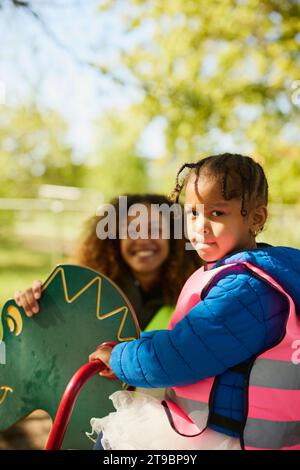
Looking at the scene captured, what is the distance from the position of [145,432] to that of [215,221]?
0.58 metres

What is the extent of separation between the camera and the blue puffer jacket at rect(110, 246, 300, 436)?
1.21 metres

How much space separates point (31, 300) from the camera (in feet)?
5.71

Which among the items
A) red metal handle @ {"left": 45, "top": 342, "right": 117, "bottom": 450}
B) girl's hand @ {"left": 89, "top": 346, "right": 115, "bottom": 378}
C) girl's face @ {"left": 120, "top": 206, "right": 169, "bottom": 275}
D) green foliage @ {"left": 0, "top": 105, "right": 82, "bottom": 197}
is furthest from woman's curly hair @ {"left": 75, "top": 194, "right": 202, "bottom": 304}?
green foliage @ {"left": 0, "top": 105, "right": 82, "bottom": 197}

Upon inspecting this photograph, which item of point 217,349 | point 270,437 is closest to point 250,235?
point 217,349

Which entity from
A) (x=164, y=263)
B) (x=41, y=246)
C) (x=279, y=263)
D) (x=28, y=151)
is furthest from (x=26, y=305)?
(x=28, y=151)

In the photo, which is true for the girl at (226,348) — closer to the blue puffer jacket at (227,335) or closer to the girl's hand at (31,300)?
the blue puffer jacket at (227,335)

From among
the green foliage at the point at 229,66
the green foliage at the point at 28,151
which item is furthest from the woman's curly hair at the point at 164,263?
the green foliage at the point at 28,151

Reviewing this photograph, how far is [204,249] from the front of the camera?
141 centimetres

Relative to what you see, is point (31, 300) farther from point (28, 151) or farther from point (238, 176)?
point (28, 151)

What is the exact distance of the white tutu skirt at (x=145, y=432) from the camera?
4.25 ft

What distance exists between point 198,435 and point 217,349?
0.25m

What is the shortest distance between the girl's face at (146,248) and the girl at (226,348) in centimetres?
123

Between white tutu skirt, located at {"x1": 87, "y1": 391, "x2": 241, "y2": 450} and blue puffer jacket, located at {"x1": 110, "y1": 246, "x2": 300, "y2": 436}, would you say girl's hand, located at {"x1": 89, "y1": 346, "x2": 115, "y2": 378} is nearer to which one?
white tutu skirt, located at {"x1": 87, "y1": 391, "x2": 241, "y2": 450}

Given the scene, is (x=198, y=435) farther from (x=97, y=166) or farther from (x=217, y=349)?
(x=97, y=166)
